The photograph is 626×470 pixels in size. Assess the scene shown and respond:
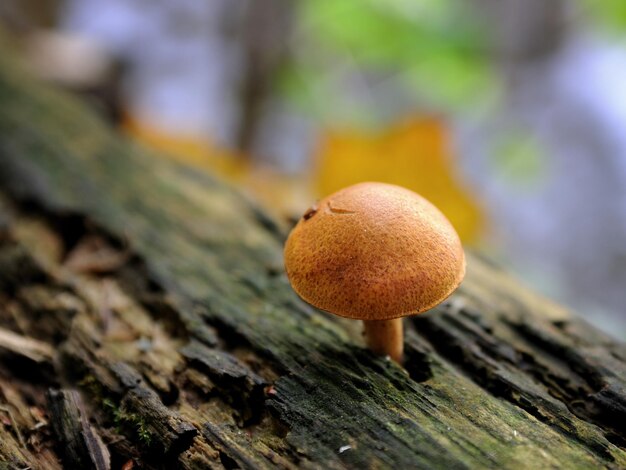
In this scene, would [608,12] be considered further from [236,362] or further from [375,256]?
[236,362]

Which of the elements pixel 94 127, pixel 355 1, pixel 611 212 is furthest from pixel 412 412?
pixel 355 1

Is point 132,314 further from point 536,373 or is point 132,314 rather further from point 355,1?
point 355,1

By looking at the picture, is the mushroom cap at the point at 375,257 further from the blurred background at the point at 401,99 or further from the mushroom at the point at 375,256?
the blurred background at the point at 401,99

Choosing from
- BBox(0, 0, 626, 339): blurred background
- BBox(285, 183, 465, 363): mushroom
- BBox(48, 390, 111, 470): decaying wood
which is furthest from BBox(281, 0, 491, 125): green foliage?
BBox(48, 390, 111, 470): decaying wood

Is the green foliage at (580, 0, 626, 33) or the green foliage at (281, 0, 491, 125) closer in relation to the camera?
the green foliage at (580, 0, 626, 33)

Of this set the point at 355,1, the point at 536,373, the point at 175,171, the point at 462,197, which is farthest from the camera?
the point at 355,1

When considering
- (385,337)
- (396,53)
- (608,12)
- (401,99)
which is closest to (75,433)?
(385,337)

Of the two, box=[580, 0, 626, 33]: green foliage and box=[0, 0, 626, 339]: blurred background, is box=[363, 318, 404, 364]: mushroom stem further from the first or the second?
box=[580, 0, 626, 33]: green foliage
